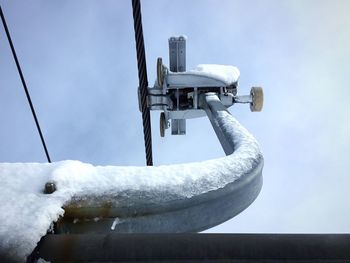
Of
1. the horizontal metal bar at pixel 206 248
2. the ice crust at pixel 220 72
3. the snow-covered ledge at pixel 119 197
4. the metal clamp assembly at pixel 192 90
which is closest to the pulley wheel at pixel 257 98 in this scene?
the metal clamp assembly at pixel 192 90

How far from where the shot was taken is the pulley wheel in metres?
6.08

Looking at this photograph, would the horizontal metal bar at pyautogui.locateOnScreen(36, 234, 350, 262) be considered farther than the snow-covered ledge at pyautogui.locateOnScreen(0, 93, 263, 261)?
No

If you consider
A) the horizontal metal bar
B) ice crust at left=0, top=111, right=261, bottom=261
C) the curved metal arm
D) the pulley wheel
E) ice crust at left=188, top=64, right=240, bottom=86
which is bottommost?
the pulley wheel

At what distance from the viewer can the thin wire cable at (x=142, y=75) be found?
4.38 meters

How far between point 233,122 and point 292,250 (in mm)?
2058

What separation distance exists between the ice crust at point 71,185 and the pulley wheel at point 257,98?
432 centimetres

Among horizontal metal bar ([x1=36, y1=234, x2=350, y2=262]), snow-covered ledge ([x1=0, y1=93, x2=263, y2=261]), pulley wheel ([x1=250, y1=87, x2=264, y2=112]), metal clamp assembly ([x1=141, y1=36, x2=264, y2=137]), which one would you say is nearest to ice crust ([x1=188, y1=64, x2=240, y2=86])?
metal clamp assembly ([x1=141, y1=36, x2=264, y2=137])

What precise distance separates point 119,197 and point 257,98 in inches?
192

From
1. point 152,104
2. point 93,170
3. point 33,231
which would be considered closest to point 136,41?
point 152,104

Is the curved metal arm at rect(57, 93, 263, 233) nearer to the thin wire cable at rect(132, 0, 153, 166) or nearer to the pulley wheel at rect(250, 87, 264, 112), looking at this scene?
the thin wire cable at rect(132, 0, 153, 166)

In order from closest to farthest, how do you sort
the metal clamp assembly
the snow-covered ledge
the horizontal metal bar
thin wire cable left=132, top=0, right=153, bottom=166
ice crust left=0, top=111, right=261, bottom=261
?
1. the horizontal metal bar
2. ice crust left=0, top=111, right=261, bottom=261
3. the snow-covered ledge
4. thin wire cable left=132, top=0, right=153, bottom=166
5. the metal clamp assembly

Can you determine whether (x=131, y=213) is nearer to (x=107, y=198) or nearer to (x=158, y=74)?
(x=107, y=198)

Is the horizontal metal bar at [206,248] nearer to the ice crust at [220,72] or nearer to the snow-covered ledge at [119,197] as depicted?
the snow-covered ledge at [119,197]

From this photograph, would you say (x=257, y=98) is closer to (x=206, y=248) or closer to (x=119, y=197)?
(x=119, y=197)
